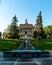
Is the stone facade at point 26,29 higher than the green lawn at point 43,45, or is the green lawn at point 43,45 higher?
the stone facade at point 26,29

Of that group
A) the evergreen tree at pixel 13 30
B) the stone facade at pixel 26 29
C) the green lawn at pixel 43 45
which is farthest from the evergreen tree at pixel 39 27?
the stone facade at pixel 26 29

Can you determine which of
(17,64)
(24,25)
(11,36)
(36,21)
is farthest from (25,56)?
(24,25)

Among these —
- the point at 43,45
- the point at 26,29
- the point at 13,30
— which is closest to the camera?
the point at 43,45

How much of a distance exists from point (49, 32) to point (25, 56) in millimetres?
82918

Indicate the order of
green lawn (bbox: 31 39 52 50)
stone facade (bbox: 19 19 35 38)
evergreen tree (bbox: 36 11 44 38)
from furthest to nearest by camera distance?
1. stone facade (bbox: 19 19 35 38)
2. evergreen tree (bbox: 36 11 44 38)
3. green lawn (bbox: 31 39 52 50)

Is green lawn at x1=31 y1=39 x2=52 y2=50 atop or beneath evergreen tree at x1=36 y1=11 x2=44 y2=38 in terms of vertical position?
beneath

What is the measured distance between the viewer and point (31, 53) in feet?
66.5

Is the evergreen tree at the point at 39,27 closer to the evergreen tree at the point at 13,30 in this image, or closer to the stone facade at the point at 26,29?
the evergreen tree at the point at 13,30

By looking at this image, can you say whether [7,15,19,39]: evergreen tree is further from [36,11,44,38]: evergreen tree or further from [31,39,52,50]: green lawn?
[31,39,52,50]: green lawn

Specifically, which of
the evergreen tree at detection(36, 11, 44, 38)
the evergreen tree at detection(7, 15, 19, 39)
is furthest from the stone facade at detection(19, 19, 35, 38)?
the evergreen tree at detection(7, 15, 19, 39)

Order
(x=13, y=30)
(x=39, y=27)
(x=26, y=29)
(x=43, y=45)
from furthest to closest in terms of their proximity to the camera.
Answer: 1. (x=26, y=29)
2. (x=39, y=27)
3. (x=13, y=30)
4. (x=43, y=45)

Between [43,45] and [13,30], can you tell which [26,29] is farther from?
[43,45]

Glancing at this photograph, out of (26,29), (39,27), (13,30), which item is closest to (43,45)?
(13,30)

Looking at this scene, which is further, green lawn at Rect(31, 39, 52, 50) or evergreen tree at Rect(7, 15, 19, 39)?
evergreen tree at Rect(7, 15, 19, 39)
